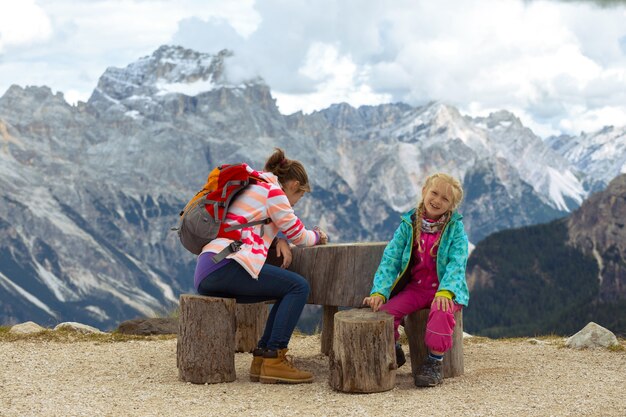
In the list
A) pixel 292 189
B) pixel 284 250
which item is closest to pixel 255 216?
pixel 292 189

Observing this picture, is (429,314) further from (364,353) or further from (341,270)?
(341,270)

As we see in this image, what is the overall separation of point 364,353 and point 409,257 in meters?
1.58

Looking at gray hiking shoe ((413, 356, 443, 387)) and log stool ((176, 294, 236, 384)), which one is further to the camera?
log stool ((176, 294, 236, 384))

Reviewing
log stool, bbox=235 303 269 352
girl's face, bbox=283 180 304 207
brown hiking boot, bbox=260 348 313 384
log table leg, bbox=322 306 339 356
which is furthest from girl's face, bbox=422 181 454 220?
log stool, bbox=235 303 269 352

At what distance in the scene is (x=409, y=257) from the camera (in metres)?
11.8

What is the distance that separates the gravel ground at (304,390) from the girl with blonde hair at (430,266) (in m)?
0.77

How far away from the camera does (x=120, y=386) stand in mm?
12406

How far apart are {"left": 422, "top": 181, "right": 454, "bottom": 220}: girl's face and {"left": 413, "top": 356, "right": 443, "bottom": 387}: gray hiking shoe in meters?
2.13

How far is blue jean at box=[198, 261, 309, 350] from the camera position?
11.6m

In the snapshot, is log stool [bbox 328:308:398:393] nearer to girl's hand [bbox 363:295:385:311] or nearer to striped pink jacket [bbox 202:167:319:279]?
girl's hand [bbox 363:295:385:311]

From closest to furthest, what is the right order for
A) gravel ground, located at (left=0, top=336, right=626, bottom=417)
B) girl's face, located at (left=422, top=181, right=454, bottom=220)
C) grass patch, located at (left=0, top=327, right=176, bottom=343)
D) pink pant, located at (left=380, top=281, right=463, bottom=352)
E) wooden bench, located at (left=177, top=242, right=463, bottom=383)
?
gravel ground, located at (left=0, top=336, right=626, bottom=417) < pink pant, located at (left=380, top=281, right=463, bottom=352) < girl's face, located at (left=422, top=181, right=454, bottom=220) < wooden bench, located at (left=177, top=242, right=463, bottom=383) < grass patch, located at (left=0, top=327, right=176, bottom=343)

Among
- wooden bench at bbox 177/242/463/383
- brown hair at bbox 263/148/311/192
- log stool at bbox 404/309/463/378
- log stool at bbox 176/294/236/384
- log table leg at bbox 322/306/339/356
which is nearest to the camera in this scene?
log stool at bbox 176/294/236/384

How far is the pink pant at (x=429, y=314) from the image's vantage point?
1152 cm

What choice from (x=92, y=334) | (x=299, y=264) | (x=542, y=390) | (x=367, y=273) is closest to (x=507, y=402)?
(x=542, y=390)
